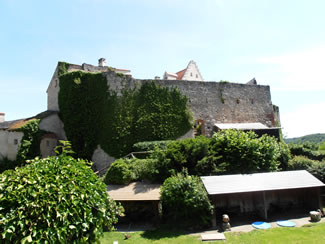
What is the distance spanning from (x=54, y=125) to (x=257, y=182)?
57.0 ft

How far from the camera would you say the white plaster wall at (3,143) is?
57.6ft

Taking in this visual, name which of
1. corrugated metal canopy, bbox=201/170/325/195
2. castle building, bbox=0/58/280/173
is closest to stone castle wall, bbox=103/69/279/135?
castle building, bbox=0/58/280/173

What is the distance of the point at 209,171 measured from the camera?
12.2 metres

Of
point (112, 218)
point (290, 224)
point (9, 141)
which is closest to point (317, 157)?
point (290, 224)

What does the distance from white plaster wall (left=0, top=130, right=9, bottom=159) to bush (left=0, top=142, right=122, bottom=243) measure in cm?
1496

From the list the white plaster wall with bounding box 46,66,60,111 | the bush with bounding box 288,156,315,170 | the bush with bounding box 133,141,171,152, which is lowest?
the bush with bounding box 288,156,315,170

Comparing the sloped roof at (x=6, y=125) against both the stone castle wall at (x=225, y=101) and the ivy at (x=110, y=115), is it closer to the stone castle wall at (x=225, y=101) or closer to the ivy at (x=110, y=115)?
the ivy at (x=110, y=115)

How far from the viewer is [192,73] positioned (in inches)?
1253

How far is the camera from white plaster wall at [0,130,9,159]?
17.6m

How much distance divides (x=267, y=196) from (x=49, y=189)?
10953 mm

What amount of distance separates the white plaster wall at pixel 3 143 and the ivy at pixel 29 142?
4.27 ft

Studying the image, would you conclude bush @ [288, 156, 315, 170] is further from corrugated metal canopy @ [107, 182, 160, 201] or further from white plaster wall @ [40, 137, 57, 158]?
white plaster wall @ [40, 137, 57, 158]

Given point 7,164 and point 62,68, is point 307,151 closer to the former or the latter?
point 62,68

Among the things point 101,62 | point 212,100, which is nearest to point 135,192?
point 212,100
